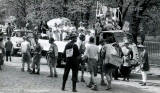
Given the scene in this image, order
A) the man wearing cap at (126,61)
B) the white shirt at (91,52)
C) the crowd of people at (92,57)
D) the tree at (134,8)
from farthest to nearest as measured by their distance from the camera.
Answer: the tree at (134,8)
the man wearing cap at (126,61)
the white shirt at (91,52)
the crowd of people at (92,57)

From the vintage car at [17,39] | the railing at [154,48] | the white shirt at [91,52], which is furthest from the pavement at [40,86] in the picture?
the vintage car at [17,39]

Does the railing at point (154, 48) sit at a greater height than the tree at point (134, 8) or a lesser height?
lesser

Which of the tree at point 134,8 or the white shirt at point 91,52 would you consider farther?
the tree at point 134,8

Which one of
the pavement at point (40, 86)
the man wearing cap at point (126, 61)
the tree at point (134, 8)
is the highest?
the tree at point (134, 8)

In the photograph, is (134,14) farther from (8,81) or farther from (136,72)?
(8,81)

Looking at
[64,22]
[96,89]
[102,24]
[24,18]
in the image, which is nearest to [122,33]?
[102,24]

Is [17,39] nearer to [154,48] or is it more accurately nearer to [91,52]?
[154,48]

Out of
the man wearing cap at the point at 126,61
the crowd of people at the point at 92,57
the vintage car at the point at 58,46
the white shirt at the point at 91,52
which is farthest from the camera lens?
the vintage car at the point at 58,46

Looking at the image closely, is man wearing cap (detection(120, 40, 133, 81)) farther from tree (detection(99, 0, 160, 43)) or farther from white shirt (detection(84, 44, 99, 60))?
tree (detection(99, 0, 160, 43))

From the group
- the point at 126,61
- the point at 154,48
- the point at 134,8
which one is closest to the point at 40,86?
the point at 126,61

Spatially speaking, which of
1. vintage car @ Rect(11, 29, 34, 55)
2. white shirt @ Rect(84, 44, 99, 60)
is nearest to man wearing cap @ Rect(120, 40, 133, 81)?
white shirt @ Rect(84, 44, 99, 60)

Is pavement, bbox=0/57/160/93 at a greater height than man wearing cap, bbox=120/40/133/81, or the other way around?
man wearing cap, bbox=120/40/133/81

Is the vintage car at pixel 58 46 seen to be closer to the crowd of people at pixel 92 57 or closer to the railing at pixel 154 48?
the crowd of people at pixel 92 57

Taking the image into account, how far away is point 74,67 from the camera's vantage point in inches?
578
